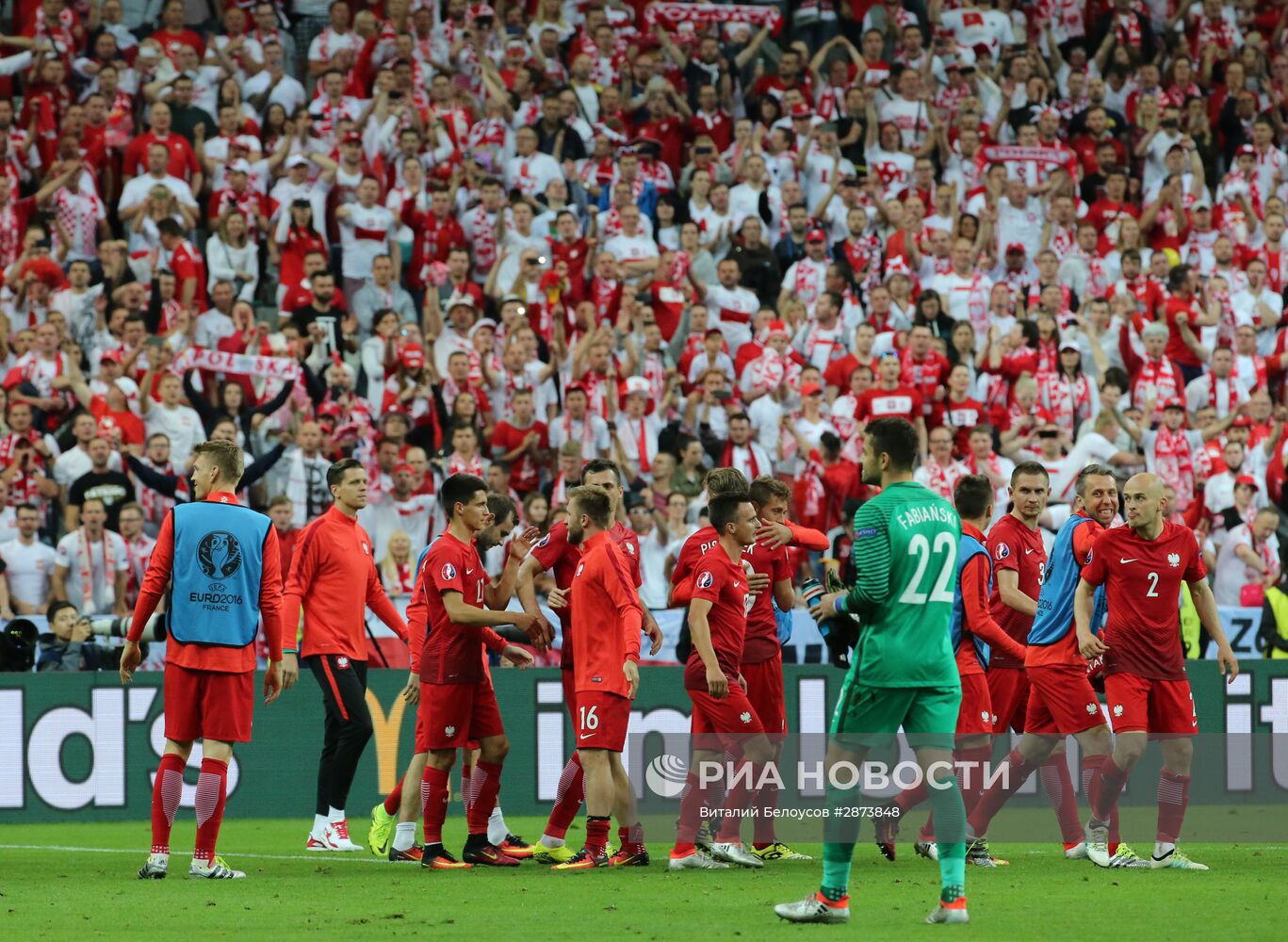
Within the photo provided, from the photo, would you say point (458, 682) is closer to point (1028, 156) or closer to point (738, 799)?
point (738, 799)

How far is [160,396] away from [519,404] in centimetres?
360

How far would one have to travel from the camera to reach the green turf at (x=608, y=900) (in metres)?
8.16

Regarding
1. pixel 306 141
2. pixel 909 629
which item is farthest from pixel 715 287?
pixel 909 629

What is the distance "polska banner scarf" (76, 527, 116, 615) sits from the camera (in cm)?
1708

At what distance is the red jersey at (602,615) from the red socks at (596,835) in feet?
2.43

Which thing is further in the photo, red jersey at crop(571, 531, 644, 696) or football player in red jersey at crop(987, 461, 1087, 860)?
football player in red jersey at crop(987, 461, 1087, 860)

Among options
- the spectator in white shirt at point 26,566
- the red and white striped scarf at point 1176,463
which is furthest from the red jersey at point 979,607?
the red and white striped scarf at point 1176,463

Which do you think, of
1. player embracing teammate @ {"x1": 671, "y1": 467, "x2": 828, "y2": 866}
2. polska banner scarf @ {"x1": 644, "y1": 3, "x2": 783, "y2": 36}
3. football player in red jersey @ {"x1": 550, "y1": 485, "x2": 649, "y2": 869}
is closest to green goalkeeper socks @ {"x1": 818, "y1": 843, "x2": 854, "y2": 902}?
football player in red jersey @ {"x1": 550, "y1": 485, "x2": 649, "y2": 869}

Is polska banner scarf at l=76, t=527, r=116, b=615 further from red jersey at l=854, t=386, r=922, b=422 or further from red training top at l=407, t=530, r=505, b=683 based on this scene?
red jersey at l=854, t=386, r=922, b=422

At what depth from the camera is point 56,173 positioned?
2128cm

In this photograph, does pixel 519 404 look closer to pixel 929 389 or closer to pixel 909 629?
pixel 929 389

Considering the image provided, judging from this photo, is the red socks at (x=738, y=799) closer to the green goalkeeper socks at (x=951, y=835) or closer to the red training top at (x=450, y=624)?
the red training top at (x=450, y=624)

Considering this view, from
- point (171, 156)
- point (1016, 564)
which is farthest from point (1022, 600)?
point (171, 156)

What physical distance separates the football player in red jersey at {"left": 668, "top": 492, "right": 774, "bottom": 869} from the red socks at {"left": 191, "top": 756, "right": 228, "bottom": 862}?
2530 millimetres
